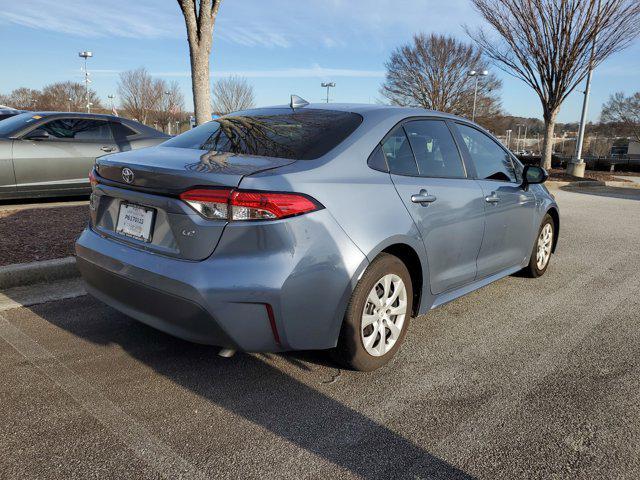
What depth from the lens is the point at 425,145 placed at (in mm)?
3576

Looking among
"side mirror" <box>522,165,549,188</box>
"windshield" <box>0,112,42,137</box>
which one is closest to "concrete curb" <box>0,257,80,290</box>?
"windshield" <box>0,112,42,137</box>

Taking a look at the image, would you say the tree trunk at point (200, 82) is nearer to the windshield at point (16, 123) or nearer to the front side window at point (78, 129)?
the front side window at point (78, 129)

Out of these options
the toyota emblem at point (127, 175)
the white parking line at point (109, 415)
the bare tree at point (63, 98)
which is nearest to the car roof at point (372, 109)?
the toyota emblem at point (127, 175)

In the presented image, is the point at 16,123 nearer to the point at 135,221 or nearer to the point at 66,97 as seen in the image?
the point at 135,221

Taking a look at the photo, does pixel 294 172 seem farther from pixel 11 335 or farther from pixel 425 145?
pixel 11 335

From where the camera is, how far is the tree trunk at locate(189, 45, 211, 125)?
8570 millimetres

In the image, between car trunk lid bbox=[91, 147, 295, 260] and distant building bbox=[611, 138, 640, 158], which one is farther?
distant building bbox=[611, 138, 640, 158]

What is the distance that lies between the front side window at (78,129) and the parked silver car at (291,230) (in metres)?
5.06

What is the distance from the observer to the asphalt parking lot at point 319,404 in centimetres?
224

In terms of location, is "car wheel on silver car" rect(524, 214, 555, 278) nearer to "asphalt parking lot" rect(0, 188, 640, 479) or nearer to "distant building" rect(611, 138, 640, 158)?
"asphalt parking lot" rect(0, 188, 640, 479)

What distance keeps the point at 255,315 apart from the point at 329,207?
2.16ft

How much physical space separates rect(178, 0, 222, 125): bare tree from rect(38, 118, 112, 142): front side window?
1.58 m

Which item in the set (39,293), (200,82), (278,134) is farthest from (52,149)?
(278,134)

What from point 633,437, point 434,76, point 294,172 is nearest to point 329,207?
point 294,172
